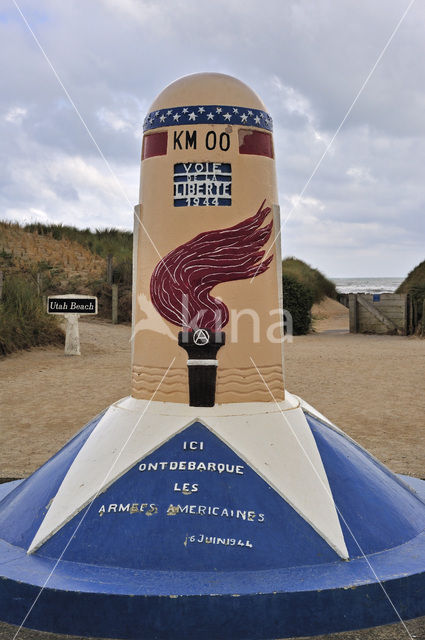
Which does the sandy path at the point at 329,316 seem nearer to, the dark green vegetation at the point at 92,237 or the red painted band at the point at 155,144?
the dark green vegetation at the point at 92,237

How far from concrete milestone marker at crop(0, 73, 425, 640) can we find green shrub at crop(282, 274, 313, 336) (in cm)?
1884

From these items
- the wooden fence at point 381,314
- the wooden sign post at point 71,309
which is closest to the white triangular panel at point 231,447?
the wooden sign post at point 71,309

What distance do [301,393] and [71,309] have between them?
6.70 m

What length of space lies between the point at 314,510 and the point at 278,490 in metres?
0.19

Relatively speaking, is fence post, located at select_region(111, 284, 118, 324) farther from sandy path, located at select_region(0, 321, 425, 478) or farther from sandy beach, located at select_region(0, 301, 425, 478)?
sandy path, located at select_region(0, 321, 425, 478)

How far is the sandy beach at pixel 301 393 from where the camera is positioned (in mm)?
6773

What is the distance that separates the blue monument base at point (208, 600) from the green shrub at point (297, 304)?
19.9 metres

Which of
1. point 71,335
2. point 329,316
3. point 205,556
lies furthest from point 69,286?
point 205,556

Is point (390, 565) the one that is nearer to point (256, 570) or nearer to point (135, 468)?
point (256, 570)

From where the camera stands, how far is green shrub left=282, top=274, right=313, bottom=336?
22797 mm

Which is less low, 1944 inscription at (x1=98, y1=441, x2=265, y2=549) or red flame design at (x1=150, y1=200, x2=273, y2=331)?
red flame design at (x1=150, y1=200, x2=273, y2=331)

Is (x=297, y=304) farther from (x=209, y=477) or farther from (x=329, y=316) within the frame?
(x=209, y=477)

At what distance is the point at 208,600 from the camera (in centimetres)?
253

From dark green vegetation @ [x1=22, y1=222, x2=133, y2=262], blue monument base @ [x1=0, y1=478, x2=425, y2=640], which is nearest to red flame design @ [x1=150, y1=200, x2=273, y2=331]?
blue monument base @ [x1=0, y1=478, x2=425, y2=640]
